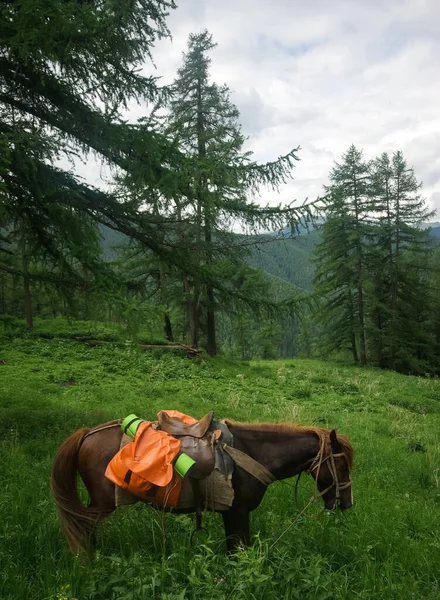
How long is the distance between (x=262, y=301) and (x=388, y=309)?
23024 mm

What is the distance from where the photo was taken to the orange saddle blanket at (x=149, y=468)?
3.31 metres

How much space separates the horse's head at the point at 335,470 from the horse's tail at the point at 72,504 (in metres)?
2.22

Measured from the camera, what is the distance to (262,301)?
762 centimetres

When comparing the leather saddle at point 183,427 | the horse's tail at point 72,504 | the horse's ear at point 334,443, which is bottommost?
the horse's tail at point 72,504

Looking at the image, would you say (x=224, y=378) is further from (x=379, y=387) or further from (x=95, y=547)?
(x=95, y=547)

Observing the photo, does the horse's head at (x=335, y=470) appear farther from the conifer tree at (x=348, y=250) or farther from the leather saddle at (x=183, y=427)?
the conifer tree at (x=348, y=250)

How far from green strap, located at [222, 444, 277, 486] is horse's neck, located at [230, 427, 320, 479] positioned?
0.17 meters

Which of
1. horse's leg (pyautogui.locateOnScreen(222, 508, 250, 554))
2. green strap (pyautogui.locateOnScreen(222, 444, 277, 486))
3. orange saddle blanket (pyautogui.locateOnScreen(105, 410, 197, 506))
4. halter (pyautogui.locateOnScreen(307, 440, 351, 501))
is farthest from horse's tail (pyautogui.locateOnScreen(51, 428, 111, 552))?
halter (pyautogui.locateOnScreen(307, 440, 351, 501))

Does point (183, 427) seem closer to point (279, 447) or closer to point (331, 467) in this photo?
point (279, 447)

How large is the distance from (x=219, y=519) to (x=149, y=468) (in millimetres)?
1707

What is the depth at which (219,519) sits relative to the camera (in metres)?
4.45

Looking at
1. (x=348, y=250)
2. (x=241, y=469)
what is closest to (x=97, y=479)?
(x=241, y=469)

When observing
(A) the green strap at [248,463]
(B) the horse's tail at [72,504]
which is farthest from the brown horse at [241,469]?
(A) the green strap at [248,463]

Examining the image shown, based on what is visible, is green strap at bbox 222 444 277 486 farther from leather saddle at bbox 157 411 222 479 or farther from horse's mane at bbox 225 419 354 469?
horse's mane at bbox 225 419 354 469
